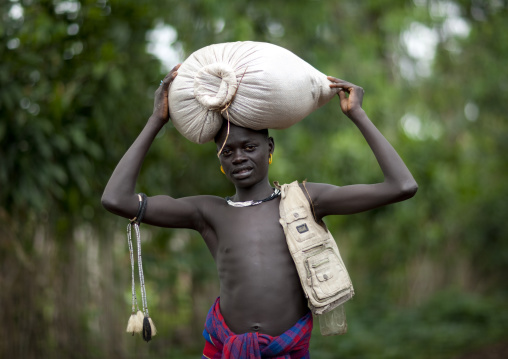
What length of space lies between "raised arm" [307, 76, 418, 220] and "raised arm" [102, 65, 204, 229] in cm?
52

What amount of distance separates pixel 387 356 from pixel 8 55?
5107 millimetres

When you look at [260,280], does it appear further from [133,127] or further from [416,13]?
[416,13]

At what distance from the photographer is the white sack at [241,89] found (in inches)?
89.4

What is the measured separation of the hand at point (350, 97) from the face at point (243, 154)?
1.14 feet

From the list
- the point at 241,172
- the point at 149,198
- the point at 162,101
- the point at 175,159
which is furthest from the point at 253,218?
the point at 175,159

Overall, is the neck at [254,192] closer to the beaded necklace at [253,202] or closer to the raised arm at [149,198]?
the beaded necklace at [253,202]

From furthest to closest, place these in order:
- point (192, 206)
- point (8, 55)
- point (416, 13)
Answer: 1. point (416, 13)
2. point (8, 55)
3. point (192, 206)

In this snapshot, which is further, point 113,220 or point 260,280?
point 113,220

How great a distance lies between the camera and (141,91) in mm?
5039

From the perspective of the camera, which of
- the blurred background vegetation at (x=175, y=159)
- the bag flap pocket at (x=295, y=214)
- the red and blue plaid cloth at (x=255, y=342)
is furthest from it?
the blurred background vegetation at (x=175, y=159)

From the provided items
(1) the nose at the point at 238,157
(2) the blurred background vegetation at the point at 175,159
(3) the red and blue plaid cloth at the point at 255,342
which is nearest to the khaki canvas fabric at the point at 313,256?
(3) the red and blue plaid cloth at the point at 255,342

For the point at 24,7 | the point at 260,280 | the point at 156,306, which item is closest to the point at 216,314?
the point at 260,280

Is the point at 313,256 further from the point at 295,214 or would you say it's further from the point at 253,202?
the point at 253,202

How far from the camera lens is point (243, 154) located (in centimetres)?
238
